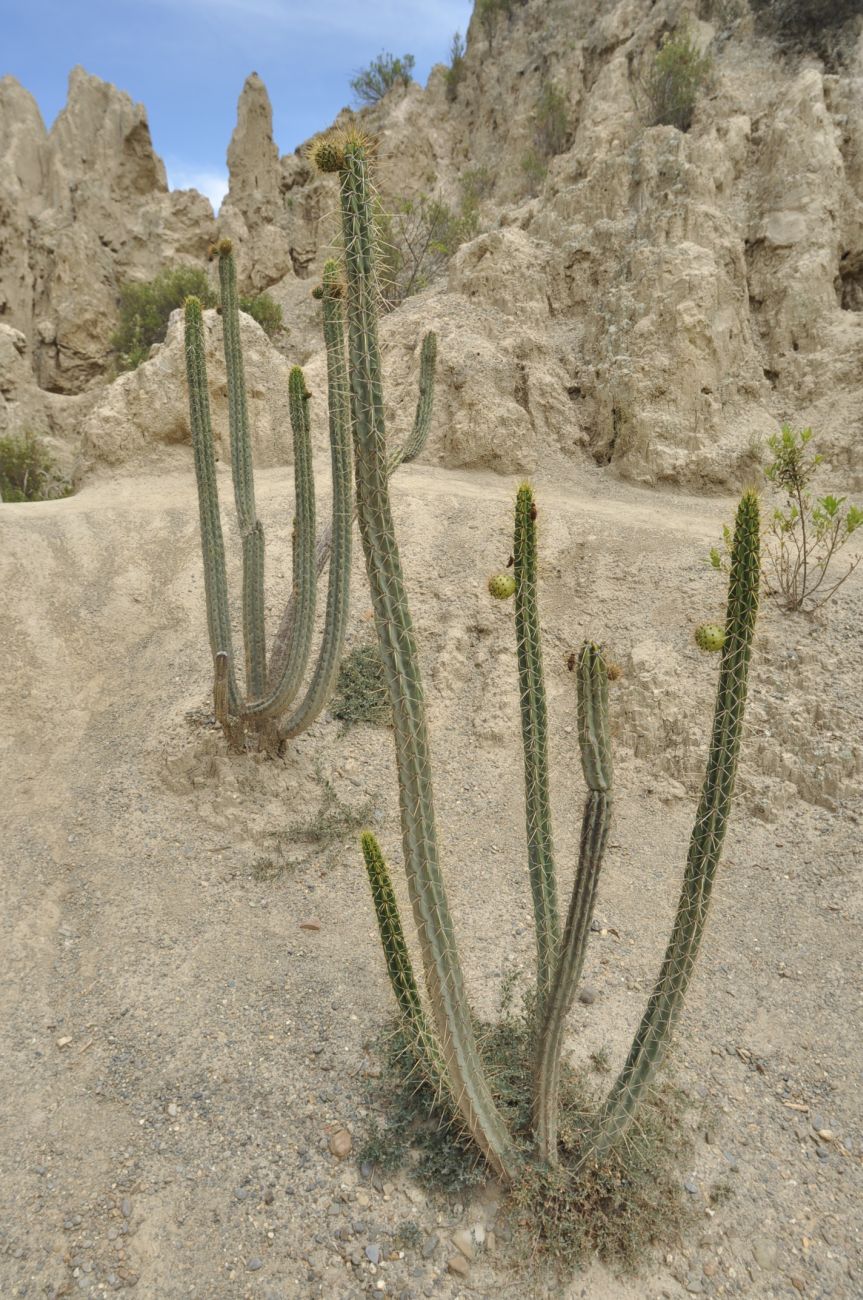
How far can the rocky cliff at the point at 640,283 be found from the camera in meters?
12.8

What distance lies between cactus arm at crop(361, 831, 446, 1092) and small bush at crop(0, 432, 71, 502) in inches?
540

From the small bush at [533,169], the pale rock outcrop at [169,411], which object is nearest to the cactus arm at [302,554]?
the pale rock outcrop at [169,411]

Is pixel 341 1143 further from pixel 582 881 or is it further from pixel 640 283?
pixel 640 283

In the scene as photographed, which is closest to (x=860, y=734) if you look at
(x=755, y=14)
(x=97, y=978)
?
(x=97, y=978)

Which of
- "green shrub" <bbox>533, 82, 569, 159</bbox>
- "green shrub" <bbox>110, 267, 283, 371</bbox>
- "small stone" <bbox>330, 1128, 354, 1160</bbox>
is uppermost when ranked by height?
"green shrub" <bbox>533, 82, 569, 159</bbox>

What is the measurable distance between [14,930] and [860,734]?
24.2 ft

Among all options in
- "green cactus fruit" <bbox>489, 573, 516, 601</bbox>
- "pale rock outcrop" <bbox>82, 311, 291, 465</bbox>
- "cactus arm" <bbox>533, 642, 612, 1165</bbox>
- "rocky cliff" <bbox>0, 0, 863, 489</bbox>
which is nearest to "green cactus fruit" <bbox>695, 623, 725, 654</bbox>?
"cactus arm" <bbox>533, 642, 612, 1165</bbox>

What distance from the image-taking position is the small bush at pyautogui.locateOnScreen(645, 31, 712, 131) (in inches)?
663

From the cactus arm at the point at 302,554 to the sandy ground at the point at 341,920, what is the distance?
1195 mm

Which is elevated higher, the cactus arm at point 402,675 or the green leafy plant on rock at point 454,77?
the green leafy plant on rock at point 454,77

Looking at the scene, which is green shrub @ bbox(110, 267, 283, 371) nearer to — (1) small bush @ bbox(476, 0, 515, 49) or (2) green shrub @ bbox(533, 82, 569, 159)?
(2) green shrub @ bbox(533, 82, 569, 159)

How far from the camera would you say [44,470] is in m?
15.1

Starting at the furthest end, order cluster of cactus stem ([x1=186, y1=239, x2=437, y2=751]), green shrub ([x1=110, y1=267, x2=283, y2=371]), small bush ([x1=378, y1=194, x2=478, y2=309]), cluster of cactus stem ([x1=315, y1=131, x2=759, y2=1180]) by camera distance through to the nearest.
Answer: small bush ([x1=378, y1=194, x2=478, y2=309])
green shrub ([x1=110, y1=267, x2=283, y2=371])
cluster of cactus stem ([x1=186, y1=239, x2=437, y2=751])
cluster of cactus stem ([x1=315, y1=131, x2=759, y2=1180])

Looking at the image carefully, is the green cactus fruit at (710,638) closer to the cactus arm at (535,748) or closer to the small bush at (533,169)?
the cactus arm at (535,748)
